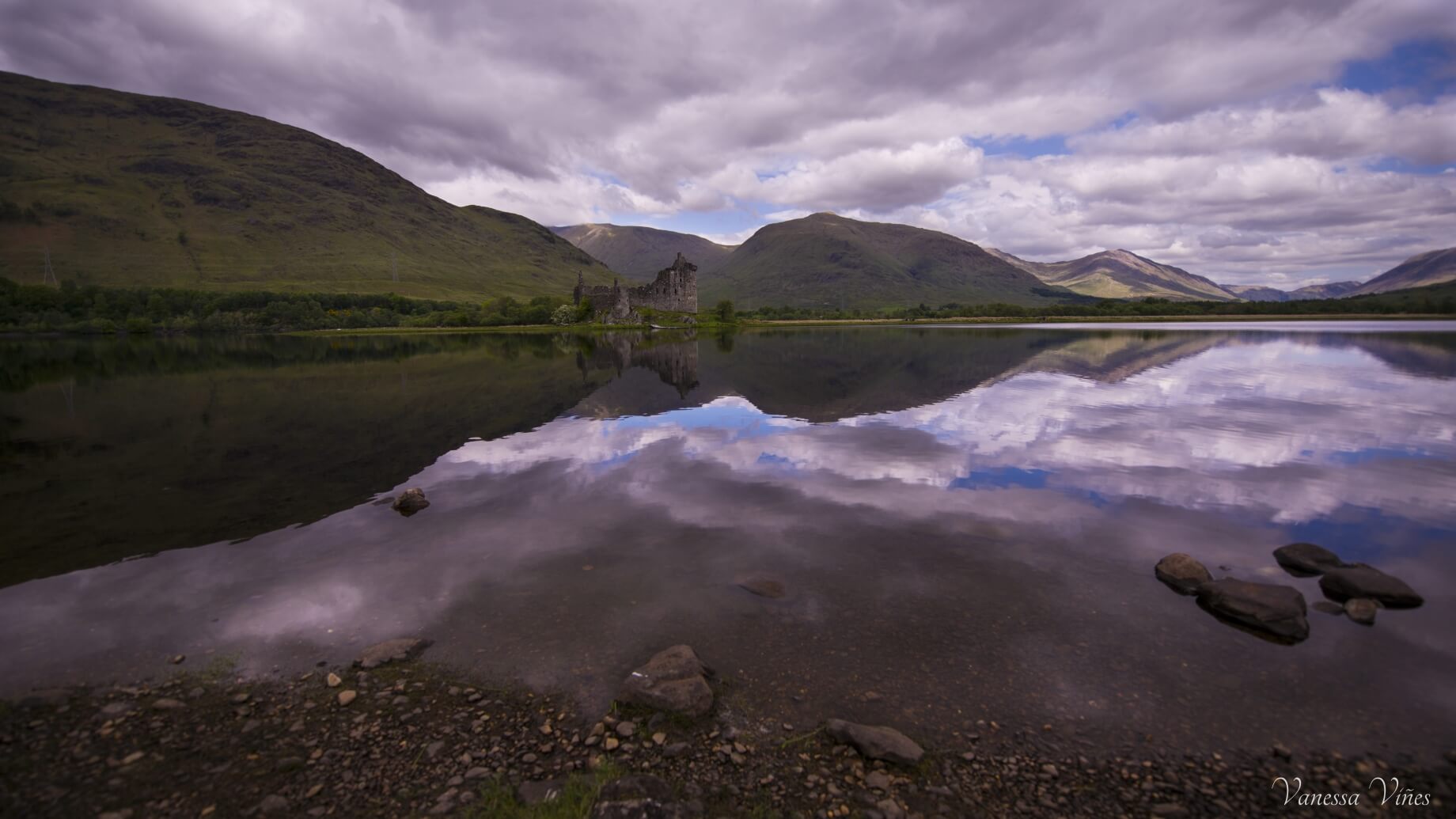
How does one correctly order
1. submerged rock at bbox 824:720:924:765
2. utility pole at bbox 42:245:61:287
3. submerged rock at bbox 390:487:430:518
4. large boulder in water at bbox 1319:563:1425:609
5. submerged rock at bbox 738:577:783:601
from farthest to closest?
utility pole at bbox 42:245:61:287
submerged rock at bbox 390:487:430:518
submerged rock at bbox 738:577:783:601
large boulder in water at bbox 1319:563:1425:609
submerged rock at bbox 824:720:924:765

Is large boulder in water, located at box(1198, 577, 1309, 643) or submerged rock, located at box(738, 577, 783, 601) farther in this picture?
submerged rock, located at box(738, 577, 783, 601)

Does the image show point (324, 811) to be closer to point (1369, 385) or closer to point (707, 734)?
point (707, 734)

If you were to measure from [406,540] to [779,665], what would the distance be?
11312 millimetres

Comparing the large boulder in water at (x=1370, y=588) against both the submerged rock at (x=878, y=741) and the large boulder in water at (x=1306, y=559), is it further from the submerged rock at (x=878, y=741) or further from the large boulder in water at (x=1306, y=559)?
the submerged rock at (x=878, y=741)

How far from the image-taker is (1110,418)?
33.5m

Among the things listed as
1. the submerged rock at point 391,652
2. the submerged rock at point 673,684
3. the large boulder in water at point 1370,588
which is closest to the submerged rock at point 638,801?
the submerged rock at point 673,684

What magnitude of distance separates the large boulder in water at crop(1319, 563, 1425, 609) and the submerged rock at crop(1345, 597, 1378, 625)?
0.36 m

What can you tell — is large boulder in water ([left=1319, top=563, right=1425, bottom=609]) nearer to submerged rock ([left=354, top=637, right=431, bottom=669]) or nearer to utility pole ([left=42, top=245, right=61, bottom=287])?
submerged rock ([left=354, top=637, right=431, bottom=669])

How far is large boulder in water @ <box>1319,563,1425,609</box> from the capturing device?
41.8ft

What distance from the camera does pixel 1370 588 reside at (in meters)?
13.0

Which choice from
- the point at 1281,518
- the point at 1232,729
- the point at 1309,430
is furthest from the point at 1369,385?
the point at 1232,729

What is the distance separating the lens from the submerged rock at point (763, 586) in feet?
43.4

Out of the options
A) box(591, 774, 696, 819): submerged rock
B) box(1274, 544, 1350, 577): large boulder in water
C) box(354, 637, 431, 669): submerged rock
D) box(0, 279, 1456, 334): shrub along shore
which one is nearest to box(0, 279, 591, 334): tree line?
box(0, 279, 1456, 334): shrub along shore

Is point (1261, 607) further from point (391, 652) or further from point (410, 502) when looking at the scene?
point (410, 502)
